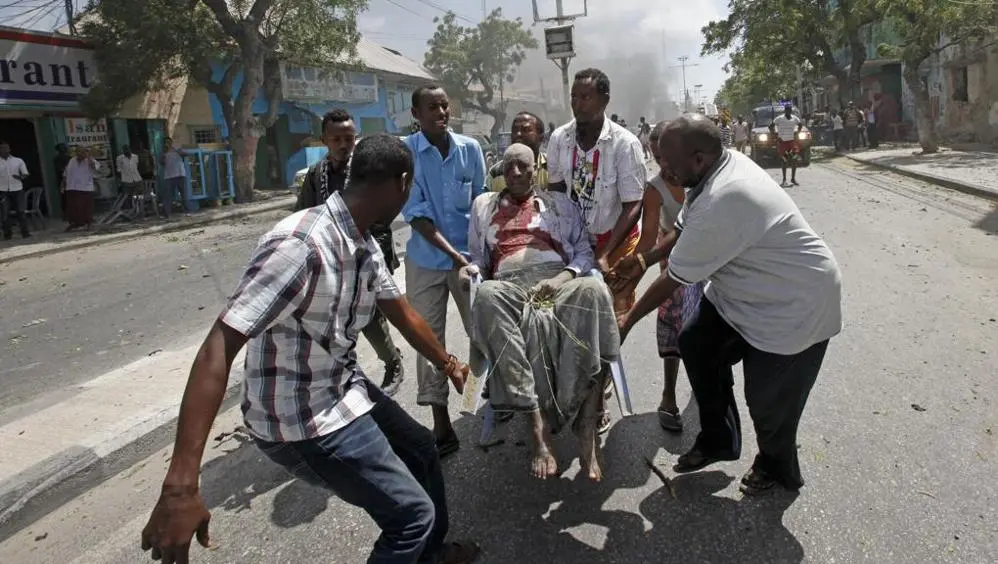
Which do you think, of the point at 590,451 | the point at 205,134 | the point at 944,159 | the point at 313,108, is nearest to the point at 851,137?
the point at 944,159

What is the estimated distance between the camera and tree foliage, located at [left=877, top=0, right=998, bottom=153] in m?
17.0

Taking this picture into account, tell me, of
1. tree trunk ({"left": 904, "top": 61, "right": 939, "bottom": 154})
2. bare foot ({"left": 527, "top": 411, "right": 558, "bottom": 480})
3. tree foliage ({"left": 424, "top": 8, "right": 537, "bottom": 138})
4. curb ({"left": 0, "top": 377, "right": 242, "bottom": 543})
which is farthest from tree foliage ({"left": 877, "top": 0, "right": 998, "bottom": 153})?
tree foliage ({"left": 424, "top": 8, "right": 537, "bottom": 138})

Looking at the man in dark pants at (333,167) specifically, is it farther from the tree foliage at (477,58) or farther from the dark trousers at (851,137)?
the tree foliage at (477,58)

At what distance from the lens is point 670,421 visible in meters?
3.71

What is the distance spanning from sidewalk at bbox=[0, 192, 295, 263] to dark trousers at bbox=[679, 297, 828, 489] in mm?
12139

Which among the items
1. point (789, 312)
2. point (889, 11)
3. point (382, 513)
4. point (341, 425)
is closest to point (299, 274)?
point (341, 425)

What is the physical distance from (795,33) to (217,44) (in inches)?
702

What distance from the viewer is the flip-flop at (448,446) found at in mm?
3588

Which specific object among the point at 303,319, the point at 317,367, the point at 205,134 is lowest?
the point at 317,367

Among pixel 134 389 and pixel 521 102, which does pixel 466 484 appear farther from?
pixel 521 102

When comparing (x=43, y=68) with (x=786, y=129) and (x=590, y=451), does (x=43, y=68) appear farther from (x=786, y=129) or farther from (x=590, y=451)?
(x=590, y=451)

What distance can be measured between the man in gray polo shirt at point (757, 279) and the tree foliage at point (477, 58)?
146ft

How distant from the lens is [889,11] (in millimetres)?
18750

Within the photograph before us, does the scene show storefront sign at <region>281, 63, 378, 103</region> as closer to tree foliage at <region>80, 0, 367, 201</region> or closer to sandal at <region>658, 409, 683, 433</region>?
tree foliage at <region>80, 0, 367, 201</region>
